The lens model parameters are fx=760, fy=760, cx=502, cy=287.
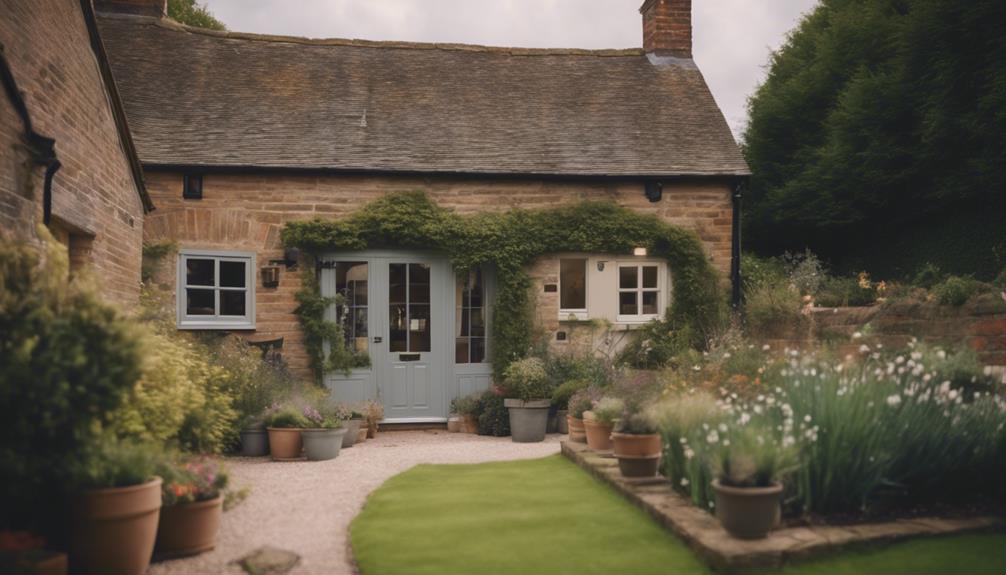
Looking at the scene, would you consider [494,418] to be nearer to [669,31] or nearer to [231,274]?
[231,274]

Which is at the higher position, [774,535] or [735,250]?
[735,250]

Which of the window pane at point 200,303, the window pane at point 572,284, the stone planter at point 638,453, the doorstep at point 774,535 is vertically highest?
the window pane at point 572,284

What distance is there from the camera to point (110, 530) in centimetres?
392

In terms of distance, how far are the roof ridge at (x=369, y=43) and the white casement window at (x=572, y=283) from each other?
4540 mm

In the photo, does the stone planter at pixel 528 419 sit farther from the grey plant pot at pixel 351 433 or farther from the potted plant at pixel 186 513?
the potted plant at pixel 186 513

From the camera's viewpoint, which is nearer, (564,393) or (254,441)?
(254,441)

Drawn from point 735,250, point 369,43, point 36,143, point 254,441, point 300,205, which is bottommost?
point 254,441

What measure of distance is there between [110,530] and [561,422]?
6782mm

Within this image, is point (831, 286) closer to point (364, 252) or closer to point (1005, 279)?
point (1005, 279)

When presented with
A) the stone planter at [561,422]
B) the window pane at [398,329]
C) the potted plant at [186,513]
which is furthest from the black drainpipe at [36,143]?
the stone planter at [561,422]

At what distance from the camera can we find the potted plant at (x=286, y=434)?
7.97m

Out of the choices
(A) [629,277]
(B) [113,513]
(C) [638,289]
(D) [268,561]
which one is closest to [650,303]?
(C) [638,289]

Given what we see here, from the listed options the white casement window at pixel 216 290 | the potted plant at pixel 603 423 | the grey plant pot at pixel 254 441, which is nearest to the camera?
the potted plant at pixel 603 423

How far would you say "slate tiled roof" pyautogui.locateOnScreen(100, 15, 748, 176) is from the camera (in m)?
10.7
